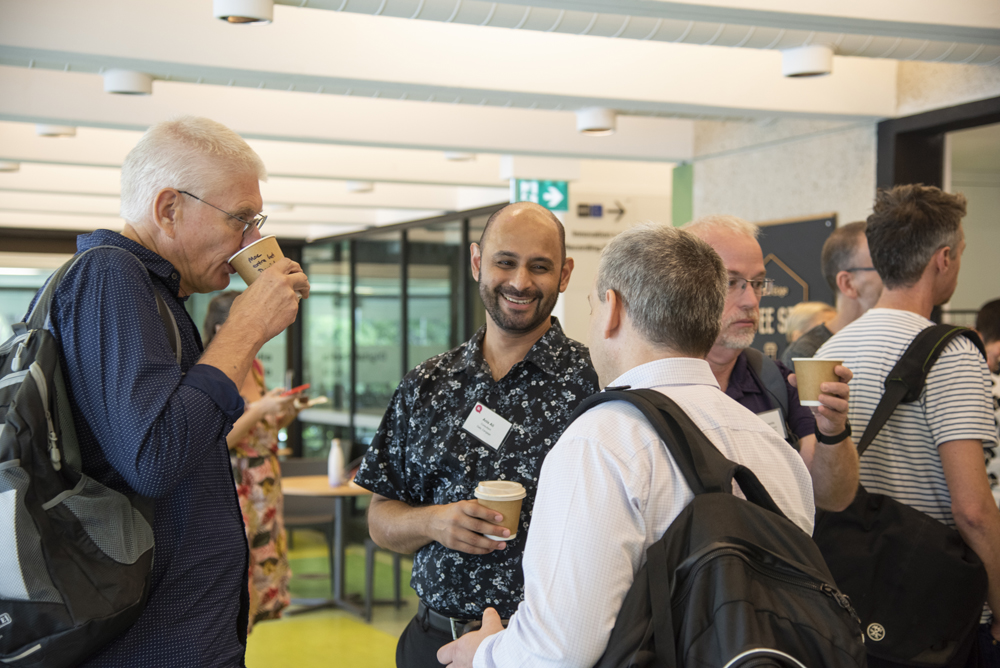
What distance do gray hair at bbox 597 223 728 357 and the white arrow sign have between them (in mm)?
5462

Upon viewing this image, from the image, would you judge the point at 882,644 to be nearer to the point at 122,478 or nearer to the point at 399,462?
the point at 399,462

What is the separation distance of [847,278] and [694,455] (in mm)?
2422

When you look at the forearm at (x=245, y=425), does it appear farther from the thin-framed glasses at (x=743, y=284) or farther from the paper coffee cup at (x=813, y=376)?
the paper coffee cup at (x=813, y=376)

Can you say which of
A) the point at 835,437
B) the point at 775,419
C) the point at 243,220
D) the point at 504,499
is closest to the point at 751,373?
the point at 775,419

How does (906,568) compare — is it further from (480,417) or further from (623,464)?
(623,464)

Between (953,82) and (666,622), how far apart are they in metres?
4.30

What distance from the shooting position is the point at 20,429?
1293 millimetres

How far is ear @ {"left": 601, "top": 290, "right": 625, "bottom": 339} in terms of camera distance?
144cm

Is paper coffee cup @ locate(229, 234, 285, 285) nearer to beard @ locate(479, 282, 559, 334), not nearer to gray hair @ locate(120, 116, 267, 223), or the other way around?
gray hair @ locate(120, 116, 267, 223)

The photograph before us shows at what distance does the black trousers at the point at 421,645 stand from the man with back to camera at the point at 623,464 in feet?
1.86

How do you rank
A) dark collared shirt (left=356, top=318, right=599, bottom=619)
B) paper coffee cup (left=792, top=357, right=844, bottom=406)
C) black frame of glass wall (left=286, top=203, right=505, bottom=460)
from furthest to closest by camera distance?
1. black frame of glass wall (left=286, top=203, right=505, bottom=460)
2. dark collared shirt (left=356, top=318, right=599, bottom=619)
3. paper coffee cup (left=792, top=357, right=844, bottom=406)

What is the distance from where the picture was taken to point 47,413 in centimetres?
133

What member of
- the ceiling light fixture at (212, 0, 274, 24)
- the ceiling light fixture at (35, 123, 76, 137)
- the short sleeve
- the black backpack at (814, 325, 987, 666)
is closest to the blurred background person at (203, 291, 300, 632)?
the ceiling light fixture at (35, 123, 76, 137)

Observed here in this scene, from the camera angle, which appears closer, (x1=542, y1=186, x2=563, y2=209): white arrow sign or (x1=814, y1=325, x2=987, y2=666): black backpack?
(x1=814, y1=325, x2=987, y2=666): black backpack
